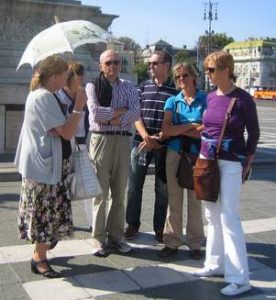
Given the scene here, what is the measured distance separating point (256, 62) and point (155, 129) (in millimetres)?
136654

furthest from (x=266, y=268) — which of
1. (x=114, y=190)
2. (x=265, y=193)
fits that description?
(x=265, y=193)

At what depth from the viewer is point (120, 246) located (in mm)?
5812

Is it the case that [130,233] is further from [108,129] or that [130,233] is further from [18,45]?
[18,45]

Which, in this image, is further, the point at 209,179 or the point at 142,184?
the point at 142,184

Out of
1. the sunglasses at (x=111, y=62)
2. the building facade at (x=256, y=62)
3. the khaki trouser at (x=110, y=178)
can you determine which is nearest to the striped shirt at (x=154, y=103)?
the khaki trouser at (x=110, y=178)

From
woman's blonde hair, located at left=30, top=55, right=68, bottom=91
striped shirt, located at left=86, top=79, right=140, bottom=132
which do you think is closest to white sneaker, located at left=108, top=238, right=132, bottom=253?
striped shirt, located at left=86, top=79, right=140, bottom=132

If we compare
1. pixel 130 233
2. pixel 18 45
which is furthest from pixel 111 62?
pixel 18 45

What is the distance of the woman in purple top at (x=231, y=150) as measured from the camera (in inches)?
187

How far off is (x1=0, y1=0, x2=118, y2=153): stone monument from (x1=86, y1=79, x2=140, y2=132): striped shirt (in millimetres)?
6428

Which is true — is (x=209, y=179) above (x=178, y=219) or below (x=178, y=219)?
above

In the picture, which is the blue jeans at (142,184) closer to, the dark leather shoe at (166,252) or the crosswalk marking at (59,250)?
the crosswalk marking at (59,250)

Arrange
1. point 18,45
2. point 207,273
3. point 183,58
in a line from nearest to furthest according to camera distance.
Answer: point 207,273
point 18,45
point 183,58

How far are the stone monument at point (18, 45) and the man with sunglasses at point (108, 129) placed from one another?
6408 millimetres

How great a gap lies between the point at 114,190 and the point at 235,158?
150 centimetres
